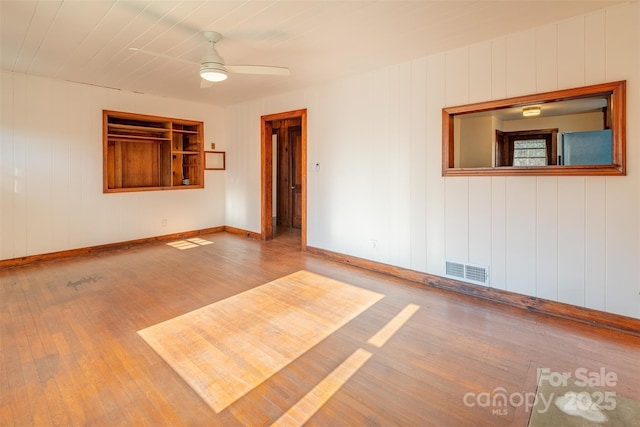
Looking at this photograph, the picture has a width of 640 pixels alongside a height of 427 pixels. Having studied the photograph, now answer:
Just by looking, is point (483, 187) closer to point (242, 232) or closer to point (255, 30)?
point (255, 30)

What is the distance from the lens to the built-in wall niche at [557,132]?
9.01 feet

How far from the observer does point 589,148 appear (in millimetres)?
2998

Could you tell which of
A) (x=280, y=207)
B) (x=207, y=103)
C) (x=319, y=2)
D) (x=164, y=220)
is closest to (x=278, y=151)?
(x=280, y=207)

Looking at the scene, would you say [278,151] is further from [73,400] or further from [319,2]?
[73,400]

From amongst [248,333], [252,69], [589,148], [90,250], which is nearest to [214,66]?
[252,69]

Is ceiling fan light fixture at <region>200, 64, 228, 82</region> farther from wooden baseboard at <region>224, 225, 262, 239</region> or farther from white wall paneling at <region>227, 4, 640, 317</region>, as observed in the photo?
wooden baseboard at <region>224, 225, 262, 239</region>

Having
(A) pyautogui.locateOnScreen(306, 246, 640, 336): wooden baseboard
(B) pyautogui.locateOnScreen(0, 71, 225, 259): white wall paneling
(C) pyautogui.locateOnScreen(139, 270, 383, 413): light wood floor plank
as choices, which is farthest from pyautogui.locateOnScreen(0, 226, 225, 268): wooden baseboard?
(A) pyautogui.locateOnScreen(306, 246, 640, 336): wooden baseboard

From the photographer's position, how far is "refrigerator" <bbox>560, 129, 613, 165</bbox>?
2906 mm

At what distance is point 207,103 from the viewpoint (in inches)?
257

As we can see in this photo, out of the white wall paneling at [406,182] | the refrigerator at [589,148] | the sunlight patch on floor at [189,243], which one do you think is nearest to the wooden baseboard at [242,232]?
the white wall paneling at [406,182]

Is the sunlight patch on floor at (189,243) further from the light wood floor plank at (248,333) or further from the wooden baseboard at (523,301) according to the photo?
the wooden baseboard at (523,301)

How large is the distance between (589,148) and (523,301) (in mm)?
1542

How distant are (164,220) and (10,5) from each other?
156 inches

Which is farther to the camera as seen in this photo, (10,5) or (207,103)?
(207,103)
